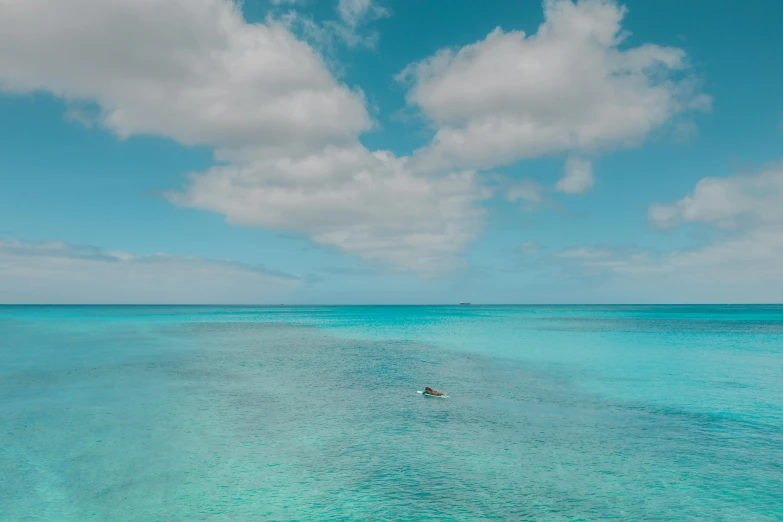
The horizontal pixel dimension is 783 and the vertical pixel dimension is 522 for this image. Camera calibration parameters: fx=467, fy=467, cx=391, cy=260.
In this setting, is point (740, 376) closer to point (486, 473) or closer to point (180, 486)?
point (486, 473)

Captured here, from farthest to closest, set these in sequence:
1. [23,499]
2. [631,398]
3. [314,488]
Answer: [631,398] → [314,488] → [23,499]

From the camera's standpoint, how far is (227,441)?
23.4 meters

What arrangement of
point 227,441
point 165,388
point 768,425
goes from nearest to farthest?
point 227,441 → point 768,425 → point 165,388

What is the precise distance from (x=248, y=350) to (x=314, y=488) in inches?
1884

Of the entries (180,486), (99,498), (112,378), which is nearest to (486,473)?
(180,486)

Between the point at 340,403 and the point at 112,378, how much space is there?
23.1 m

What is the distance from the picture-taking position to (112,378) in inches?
1608

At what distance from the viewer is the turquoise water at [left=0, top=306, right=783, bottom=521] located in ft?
55.2

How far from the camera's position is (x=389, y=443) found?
911 inches

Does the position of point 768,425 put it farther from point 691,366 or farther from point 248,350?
point 248,350

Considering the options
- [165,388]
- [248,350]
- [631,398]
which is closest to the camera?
[631,398]

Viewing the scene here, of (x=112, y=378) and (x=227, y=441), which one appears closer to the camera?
(x=227, y=441)

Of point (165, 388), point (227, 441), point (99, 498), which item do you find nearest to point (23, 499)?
point (99, 498)

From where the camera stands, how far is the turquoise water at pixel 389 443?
16.8 meters
